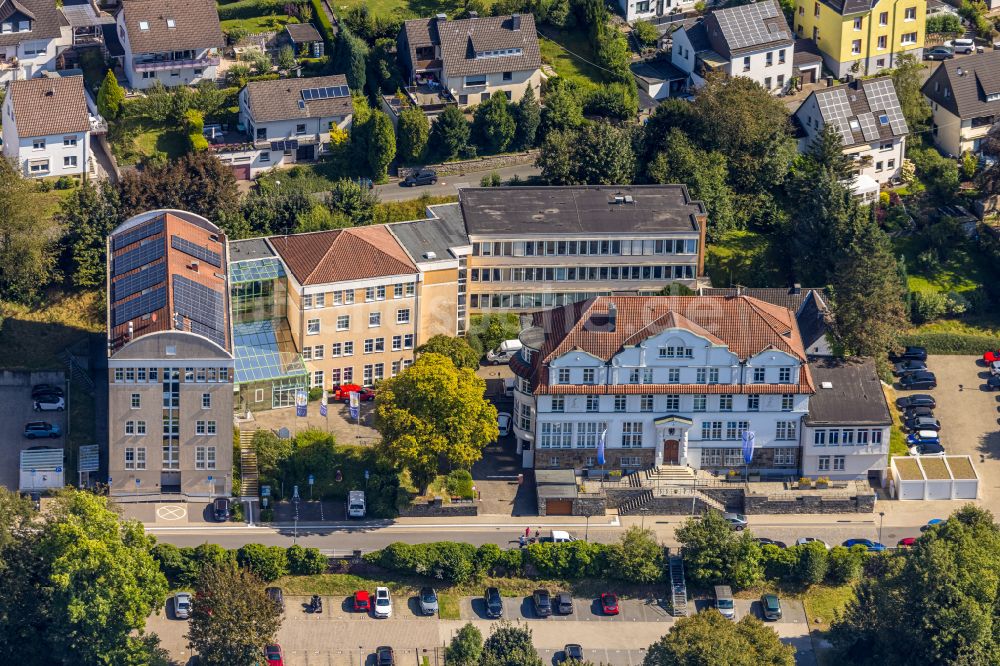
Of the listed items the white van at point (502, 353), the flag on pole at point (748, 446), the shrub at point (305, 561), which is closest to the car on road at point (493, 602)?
the shrub at point (305, 561)

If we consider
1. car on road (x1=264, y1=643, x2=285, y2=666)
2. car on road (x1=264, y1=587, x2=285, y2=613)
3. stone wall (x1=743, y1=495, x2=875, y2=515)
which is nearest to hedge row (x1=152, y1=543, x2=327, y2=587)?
car on road (x1=264, y1=587, x2=285, y2=613)

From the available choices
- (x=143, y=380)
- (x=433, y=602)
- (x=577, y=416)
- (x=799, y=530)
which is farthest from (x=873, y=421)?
(x=143, y=380)

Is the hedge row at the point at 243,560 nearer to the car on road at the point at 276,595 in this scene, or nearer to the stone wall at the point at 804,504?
the car on road at the point at 276,595

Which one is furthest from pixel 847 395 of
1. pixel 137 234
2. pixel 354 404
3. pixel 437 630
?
pixel 137 234

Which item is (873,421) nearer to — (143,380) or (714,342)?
(714,342)

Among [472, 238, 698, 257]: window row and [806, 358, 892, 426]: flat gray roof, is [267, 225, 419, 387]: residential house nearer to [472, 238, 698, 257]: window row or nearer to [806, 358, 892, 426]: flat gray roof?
[472, 238, 698, 257]: window row

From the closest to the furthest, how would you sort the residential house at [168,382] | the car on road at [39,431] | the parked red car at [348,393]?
the residential house at [168,382], the car on road at [39,431], the parked red car at [348,393]
